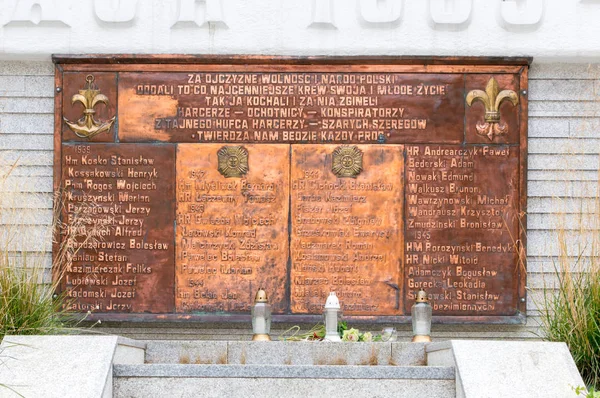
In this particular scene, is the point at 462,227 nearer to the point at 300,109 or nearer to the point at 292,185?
the point at 292,185

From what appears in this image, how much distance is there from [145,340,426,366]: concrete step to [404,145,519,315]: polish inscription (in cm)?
144

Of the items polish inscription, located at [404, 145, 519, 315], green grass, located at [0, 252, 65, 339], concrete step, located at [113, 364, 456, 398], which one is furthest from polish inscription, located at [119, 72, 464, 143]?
concrete step, located at [113, 364, 456, 398]

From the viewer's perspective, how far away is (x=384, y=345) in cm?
841

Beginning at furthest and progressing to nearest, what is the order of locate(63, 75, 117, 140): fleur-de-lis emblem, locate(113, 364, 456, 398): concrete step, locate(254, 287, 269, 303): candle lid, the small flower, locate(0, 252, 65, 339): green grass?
locate(63, 75, 117, 140): fleur-de-lis emblem < locate(254, 287, 269, 303): candle lid < the small flower < locate(0, 252, 65, 339): green grass < locate(113, 364, 456, 398): concrete step

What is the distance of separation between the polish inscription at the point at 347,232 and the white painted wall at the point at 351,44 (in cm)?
72

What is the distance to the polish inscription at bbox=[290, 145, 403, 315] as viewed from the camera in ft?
32.4

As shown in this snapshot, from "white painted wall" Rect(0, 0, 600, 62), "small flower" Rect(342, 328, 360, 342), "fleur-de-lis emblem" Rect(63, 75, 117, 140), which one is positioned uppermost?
"white painted wall" Rect(0, 0, 600, 62)

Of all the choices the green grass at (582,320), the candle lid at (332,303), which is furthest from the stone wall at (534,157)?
the green grass at (582,320)

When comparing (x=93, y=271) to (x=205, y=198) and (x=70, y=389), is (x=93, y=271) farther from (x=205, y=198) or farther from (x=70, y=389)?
(x=70, y=389)

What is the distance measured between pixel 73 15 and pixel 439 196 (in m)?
3.71

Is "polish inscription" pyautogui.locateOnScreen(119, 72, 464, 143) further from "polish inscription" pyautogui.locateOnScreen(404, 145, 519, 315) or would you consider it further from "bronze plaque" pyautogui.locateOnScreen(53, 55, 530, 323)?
"polish inscription" pyautogui.locateOnScreen(404, 145, 519, 315)

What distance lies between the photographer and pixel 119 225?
392 inches

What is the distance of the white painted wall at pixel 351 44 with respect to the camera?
10.0m

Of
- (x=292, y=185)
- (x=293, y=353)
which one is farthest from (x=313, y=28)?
(x=293, y=353)
